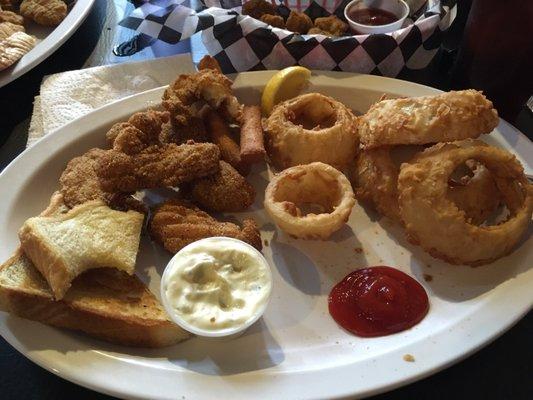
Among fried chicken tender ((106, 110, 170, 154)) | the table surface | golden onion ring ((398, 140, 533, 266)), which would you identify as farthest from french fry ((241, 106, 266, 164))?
the table surface

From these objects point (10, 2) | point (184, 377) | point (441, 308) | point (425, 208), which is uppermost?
point (10, 2)

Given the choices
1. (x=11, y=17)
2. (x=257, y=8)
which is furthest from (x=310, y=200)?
(x=11, y=17)

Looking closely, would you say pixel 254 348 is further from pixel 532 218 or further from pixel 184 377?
pixel 532 218

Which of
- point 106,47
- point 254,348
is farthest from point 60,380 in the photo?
point 106,47

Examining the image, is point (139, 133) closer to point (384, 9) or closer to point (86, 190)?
point (86, 190)

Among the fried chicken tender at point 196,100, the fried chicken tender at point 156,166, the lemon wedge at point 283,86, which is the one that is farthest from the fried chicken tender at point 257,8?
the fried chicken tender at point 156,166

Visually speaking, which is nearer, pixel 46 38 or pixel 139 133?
pixel 139 133

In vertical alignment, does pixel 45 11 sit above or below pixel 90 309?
above
